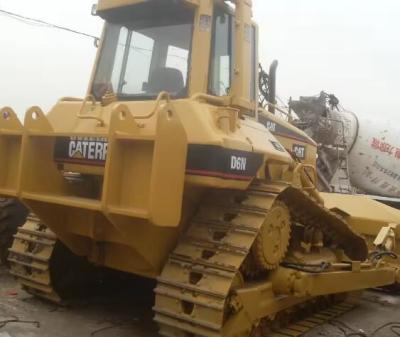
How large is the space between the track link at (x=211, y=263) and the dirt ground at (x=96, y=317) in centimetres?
82

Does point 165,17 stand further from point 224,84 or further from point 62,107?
point 62,107

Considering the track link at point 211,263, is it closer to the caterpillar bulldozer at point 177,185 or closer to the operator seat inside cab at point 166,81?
the caterpillar bulldozer at point 177,185

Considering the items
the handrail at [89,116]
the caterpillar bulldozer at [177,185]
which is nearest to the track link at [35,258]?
the caterpillar bulldozer at [177,185]

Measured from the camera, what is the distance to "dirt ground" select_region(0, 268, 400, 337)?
186 inches

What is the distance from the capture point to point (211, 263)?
4031 millimetres

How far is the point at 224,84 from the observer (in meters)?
4.83

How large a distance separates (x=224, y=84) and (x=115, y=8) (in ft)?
3.91

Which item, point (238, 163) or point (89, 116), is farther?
point (89, 116)

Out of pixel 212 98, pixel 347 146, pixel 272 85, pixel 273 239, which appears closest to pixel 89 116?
pixel 212 98

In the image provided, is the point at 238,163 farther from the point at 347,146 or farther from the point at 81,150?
the point at 347,146

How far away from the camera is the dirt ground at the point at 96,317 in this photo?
186 inches

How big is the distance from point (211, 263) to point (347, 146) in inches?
295

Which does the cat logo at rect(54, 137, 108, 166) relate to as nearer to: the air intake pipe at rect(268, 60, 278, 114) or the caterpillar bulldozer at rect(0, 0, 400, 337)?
the caterpillar bulldozer at rect(0, 0, 400, 337)

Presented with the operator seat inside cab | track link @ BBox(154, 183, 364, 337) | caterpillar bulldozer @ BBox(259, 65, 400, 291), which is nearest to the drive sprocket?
track link @ BBox(154, 183, 364, 337)
